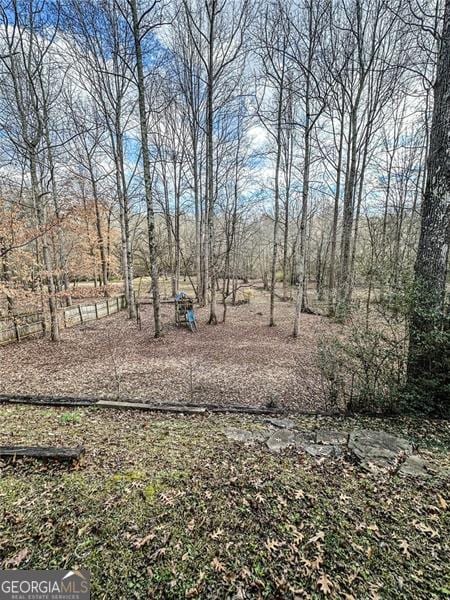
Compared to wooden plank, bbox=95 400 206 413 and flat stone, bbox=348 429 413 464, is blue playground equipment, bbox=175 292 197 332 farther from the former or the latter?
flat stone, bbox=348 429 413 464

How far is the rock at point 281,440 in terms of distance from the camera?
295 centimetres

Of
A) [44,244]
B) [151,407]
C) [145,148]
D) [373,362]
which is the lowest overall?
[151,407]

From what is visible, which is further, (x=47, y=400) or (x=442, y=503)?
(x=47, y=400)

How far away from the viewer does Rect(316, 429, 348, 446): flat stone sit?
3029 mm

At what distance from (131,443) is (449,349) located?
159 inches

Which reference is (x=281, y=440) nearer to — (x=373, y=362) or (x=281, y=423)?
(x=281, y=423)

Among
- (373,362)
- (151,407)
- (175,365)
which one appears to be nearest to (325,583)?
(373,362)

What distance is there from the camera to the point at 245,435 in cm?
324

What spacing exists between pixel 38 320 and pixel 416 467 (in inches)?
444

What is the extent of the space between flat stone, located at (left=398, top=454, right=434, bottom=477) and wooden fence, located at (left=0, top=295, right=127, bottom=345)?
34.6 ft

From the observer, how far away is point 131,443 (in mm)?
3064

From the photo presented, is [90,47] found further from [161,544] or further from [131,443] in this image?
[161,544]

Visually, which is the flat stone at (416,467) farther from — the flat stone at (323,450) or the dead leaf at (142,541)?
the dead leaf at (142,541)

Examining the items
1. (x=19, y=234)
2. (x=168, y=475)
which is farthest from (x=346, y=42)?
(x=168, y=475)
